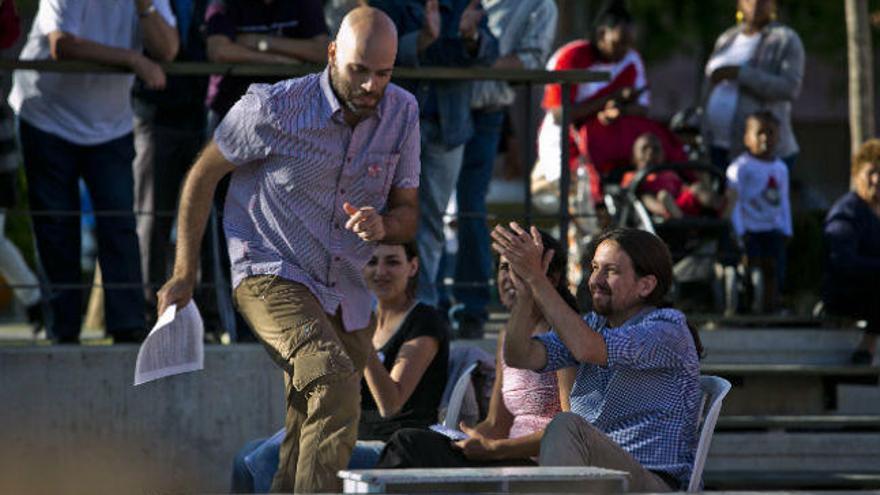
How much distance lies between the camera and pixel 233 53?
9.07 meters

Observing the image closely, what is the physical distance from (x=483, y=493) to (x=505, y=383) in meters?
2.24

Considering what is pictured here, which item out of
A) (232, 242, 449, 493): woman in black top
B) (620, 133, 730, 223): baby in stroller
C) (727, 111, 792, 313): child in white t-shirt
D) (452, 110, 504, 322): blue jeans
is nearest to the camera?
(232, 242, 449, 493): woman in black top

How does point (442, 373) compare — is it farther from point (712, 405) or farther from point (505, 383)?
point (712, 405)

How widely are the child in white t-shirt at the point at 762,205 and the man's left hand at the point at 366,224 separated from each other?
5.62m

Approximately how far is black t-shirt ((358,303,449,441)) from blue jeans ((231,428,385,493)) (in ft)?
1.01

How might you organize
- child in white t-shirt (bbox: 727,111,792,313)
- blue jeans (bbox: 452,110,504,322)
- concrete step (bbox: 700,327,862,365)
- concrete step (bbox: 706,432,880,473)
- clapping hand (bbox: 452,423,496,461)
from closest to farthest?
clapping hand (bbox: 452,423,496,461) → concrete step (bbox: 706,432,880,473) → blue jeans (bbox: 452,110,504,322) → concrete step (bbox: 700,327,862,365) → child in white t-shirt (bbox: 727,111,792,313)

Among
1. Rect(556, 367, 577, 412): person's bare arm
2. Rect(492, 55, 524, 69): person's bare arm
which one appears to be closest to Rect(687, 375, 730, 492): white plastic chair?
Rect(556, 367, 577, 412): person's bare arm

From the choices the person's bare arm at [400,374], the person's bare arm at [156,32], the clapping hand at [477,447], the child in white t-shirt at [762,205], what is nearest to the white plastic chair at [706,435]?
the clapping hand at [477,447]

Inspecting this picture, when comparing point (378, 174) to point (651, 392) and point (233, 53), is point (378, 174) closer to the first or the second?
point (651, 392)

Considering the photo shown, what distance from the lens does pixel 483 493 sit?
195 inches

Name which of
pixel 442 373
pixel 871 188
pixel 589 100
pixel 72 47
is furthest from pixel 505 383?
pixel 589 100

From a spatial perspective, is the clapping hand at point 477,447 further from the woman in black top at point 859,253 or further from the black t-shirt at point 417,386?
the woman in black top at point 859,253

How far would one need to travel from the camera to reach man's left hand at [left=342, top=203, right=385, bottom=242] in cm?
613

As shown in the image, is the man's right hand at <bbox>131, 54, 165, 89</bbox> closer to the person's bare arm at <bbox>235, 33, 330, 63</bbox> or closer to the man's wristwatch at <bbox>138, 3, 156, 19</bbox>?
the man's wristwatch at <bbox>138, 3, 156, 19</bbox>
